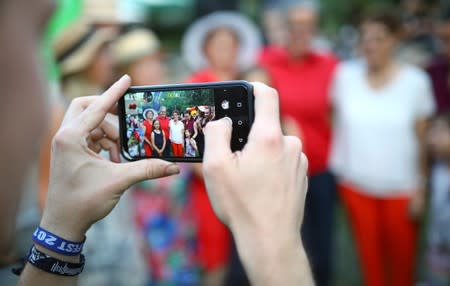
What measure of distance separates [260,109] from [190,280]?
1998mm

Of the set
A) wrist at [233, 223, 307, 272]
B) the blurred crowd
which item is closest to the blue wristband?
wrist at [233, 223, 307, 272]

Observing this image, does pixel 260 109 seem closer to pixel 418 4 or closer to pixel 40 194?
pixel 40 194

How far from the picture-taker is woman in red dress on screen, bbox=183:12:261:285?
3.06 metres

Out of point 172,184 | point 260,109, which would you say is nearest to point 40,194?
point 172,184

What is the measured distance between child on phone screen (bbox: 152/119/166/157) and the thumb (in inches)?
7.5

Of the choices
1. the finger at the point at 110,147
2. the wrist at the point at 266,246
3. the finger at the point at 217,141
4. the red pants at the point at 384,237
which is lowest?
the red pants at the point at 384,237

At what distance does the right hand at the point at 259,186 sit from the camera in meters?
0.93

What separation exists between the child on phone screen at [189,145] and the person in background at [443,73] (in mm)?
2601

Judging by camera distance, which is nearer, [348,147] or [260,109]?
[260,109]

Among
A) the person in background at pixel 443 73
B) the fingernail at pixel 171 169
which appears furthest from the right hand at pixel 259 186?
the person in background at pixel 443 73

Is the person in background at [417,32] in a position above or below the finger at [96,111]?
below

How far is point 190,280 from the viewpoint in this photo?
2.85m

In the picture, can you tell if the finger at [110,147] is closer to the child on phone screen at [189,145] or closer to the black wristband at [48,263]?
the child on phone screen at [189,145]

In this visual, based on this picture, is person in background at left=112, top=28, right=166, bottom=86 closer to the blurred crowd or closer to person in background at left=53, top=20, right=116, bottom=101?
the blurred crowd
